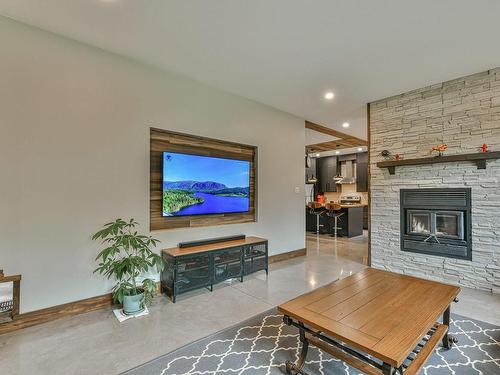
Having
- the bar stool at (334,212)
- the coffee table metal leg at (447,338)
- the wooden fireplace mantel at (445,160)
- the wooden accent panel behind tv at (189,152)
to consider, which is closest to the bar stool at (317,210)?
the bar stool at (334,212)

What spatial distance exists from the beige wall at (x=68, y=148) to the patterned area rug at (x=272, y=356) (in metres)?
1.40

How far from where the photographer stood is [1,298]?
2.29 meters

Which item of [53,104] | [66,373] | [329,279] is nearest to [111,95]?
[53,104]

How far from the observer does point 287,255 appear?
15.7 feet

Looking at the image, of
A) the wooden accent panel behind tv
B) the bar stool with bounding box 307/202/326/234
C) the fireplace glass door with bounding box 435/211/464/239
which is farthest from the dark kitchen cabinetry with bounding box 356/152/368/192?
the wooden accent panel behind tv

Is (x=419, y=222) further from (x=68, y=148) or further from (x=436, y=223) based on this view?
(x=68, y=148)

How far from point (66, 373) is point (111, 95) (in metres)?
2.51

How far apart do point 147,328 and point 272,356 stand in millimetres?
1153

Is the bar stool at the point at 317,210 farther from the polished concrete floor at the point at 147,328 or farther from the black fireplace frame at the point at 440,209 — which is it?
the polished concrete floor at the point at 147,328

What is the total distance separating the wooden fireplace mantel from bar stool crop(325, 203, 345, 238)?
3068mm

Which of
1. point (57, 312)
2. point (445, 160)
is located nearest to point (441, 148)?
point (445, 160)

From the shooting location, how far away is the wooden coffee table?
1376mm

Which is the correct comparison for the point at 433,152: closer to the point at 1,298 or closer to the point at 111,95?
the point at 111,95

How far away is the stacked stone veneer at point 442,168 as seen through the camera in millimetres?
3266
